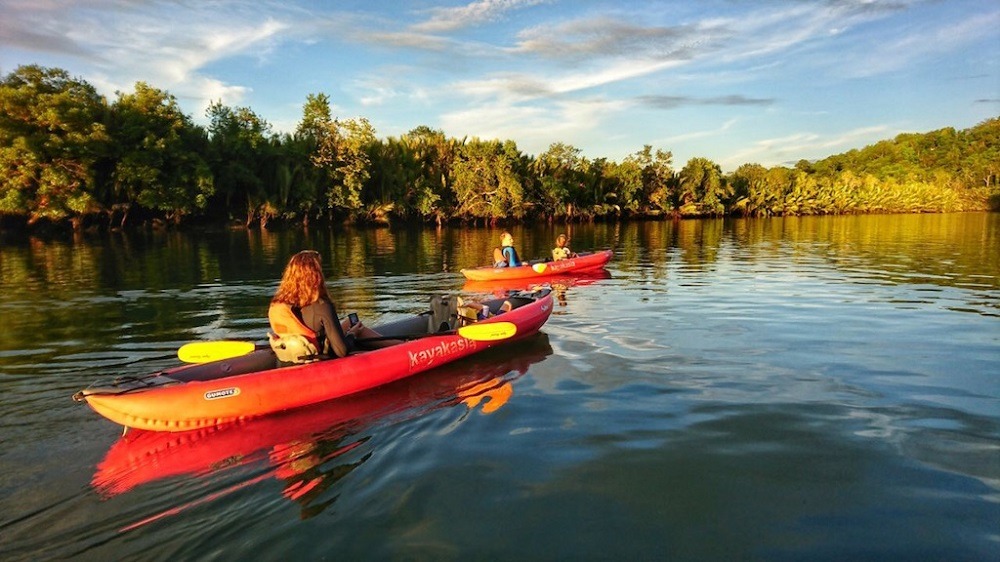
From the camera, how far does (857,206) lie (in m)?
86.2

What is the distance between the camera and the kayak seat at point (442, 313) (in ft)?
30.5

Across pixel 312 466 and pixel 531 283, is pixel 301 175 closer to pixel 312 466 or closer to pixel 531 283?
pixel 531 283

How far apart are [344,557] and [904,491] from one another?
4.64 metres

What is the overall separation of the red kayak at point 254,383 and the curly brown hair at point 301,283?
0.81 metres

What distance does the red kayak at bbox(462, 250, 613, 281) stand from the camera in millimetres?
17562

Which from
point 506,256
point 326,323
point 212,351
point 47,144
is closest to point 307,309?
point 326,323

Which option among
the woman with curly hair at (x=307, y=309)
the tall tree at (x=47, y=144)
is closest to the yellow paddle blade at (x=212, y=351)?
the woman with curly hair at (x=307, y=309)

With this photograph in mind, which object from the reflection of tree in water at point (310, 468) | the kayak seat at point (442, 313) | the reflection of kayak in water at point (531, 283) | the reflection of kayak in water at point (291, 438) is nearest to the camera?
the reflection of tree in water at point (310, 468)

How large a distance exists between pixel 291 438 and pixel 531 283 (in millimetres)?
12667

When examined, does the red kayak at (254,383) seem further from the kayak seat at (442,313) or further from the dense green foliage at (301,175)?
the dense green foliage at (301,175)

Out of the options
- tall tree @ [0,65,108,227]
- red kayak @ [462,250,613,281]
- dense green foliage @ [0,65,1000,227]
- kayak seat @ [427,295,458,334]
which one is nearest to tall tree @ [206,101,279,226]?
dense green foliage @ [0,65,1000,227]

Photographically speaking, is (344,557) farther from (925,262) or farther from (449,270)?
(925,262)

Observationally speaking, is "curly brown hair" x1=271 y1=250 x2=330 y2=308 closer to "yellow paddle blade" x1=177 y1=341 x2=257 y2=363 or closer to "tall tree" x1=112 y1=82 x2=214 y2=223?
"yellow paddle blade" x1=177 y1=341 x2=257 y2=363

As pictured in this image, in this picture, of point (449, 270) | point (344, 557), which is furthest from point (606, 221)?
point (344, 557)
